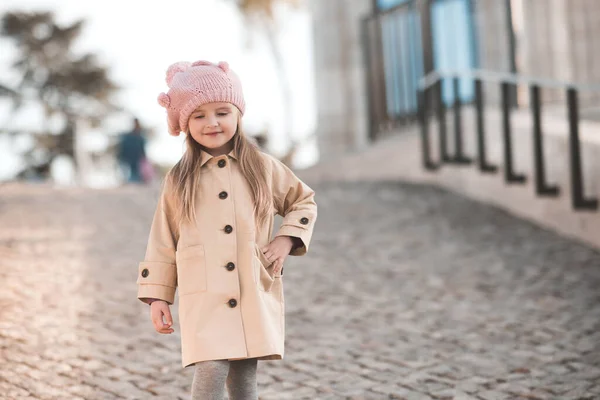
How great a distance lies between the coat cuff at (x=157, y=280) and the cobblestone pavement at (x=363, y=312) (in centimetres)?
133

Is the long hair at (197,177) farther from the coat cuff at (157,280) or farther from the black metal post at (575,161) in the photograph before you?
the black metal post at (575,161)

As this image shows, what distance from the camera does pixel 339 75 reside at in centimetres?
1513

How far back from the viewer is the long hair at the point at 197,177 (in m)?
3.13

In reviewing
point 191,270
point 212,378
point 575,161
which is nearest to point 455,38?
point 575,161

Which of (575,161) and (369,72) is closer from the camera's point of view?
(575,161)

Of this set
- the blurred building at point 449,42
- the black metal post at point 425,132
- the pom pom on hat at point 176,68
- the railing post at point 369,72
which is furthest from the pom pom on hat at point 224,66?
the railing post at point 369,72

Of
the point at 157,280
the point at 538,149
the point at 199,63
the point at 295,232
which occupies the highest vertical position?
the point at 199,63

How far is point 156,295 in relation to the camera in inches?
123

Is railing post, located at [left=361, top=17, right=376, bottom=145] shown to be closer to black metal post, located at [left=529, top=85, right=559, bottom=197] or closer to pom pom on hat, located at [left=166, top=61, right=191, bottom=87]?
black metal post, located at [left=529, top=85, right=559, bottom=197]

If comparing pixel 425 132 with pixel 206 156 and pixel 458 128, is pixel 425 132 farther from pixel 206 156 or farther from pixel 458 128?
pixel 206 156

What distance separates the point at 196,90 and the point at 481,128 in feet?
19.9

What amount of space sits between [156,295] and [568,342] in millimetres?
2835

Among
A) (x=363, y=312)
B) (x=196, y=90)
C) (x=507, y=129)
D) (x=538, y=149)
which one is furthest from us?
(x=507, y=129)

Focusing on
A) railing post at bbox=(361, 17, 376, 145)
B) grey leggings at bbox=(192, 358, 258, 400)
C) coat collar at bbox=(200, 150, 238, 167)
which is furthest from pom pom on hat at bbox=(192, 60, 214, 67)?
railing post at bbox=(361, 17, 376, 145)
